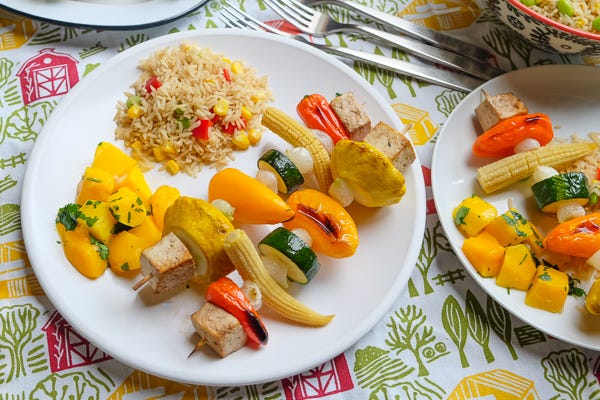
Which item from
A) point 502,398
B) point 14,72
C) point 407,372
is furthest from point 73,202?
point 502,398

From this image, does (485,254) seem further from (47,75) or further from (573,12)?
(47,75)

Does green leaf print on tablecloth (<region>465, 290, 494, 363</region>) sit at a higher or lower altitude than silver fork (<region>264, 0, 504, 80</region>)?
lower

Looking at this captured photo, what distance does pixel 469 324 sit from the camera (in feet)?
7.66

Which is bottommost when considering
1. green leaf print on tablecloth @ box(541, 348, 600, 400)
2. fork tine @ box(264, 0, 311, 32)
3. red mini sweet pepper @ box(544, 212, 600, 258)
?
green leaf print on tablecloth @ box(541, 348, 600, 400)

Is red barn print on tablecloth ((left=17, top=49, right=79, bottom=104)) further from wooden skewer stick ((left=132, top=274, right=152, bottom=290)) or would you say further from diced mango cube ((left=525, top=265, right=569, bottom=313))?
diced mango cube ((left=525, top=265, right=569, bottom=313))

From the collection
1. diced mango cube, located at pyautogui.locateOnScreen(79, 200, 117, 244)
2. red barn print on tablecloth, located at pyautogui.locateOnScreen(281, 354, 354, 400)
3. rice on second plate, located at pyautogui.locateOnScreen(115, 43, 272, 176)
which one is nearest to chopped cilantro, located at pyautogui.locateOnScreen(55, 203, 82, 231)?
diced mango cube, located at pyautogui.locateOnScreen(79, 200, 117, 244)

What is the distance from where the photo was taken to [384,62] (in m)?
2.89

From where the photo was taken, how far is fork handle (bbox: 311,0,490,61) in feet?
9.84

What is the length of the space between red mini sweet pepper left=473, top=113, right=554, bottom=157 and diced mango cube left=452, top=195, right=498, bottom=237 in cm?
29

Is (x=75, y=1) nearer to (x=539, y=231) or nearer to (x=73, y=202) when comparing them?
(x=73, y=202)

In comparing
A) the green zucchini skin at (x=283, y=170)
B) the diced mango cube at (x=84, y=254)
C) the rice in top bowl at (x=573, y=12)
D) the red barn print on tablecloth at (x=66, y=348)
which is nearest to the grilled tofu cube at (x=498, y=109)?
the rice in top bowl at (x=573, y=12)

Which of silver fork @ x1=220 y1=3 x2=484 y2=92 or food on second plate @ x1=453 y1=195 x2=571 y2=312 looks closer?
food on second plate @ x1=453 y1=195 x2=571 y2=312

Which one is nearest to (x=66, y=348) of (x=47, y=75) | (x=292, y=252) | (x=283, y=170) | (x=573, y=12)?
(x=292, y=252)

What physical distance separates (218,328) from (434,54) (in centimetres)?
176
